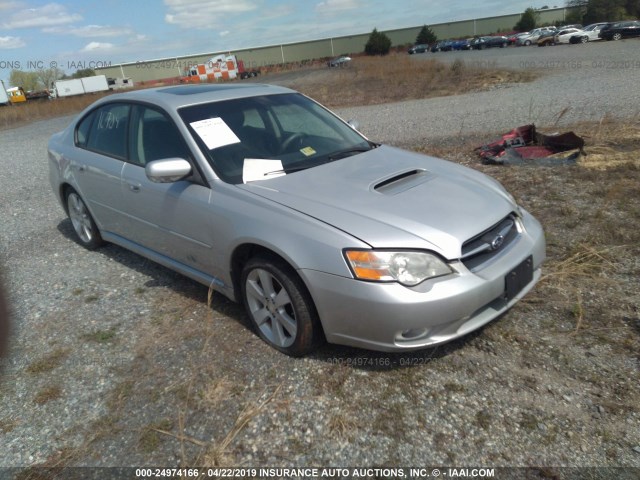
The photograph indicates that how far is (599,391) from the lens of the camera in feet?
8.16

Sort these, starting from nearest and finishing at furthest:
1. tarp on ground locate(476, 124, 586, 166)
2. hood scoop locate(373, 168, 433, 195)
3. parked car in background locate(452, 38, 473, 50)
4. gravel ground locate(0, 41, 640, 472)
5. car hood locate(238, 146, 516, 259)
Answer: gravel ground locate(0, 41, 640, 472) → car hood locate(238, 146, 516, 259) → hood scoop locate(373, 168, 433, 195) → tarp on ground locate(476, 124, 586, 166) → parked car in background locate(452, 38, 473, 50)

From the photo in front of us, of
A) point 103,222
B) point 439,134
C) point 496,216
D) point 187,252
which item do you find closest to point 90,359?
point 187,252

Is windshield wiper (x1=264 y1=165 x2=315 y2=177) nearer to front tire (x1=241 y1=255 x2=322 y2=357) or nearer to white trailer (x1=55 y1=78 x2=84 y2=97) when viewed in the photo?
front tire (x1=241 y1=255 x2=322 y2=357)

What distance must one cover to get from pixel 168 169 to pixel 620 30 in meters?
41.9

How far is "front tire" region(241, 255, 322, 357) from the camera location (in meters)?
2.75

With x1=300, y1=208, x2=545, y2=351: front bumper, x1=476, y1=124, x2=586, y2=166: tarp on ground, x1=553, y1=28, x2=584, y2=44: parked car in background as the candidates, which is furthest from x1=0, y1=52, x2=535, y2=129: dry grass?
x1=553, y1=28, x2=584, y2=44: parked car in background

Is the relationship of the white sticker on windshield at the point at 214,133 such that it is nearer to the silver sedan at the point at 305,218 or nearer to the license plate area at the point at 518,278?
the silver sedan at the point at 305,218

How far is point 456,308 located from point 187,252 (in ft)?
6.40

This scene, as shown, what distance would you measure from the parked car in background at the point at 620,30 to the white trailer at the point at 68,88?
158ft

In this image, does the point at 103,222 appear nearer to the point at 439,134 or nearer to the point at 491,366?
the point at 491,366

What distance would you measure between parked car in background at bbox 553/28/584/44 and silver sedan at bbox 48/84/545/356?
41.0m

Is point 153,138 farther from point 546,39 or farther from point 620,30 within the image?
point 546,39

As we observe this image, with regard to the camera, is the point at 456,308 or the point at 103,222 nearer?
the point at 456,308

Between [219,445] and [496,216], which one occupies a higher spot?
[496,216]
